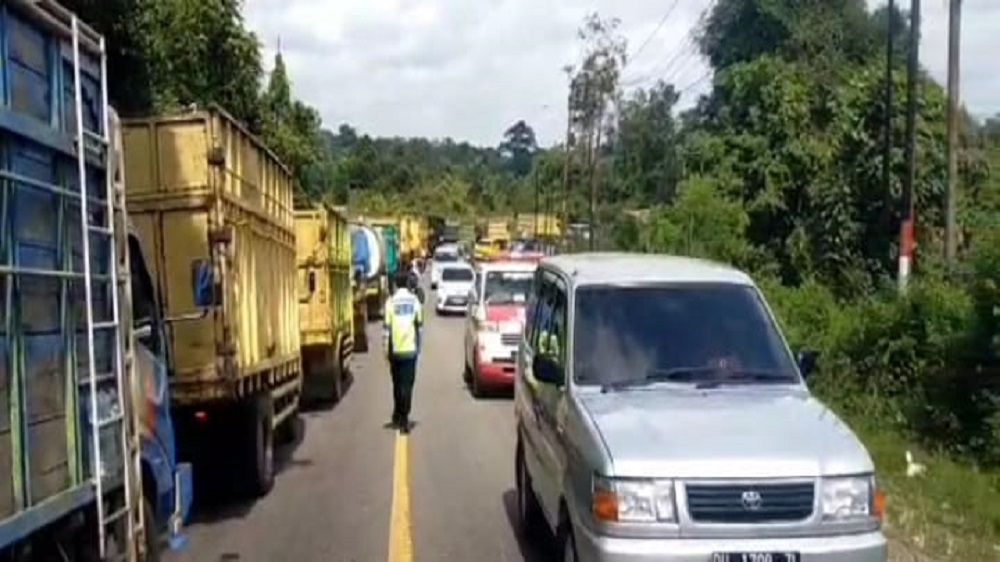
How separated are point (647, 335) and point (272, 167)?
257 inches

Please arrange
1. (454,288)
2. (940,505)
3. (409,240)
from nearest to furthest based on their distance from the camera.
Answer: (940,505)
(454,288)
(409,240)

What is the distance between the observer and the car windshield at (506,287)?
20.4m

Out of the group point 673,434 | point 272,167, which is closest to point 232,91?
point 272,167

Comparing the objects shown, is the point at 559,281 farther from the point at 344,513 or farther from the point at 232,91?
the point at 232,91

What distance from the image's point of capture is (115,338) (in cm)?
636

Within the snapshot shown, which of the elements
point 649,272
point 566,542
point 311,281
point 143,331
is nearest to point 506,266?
point 311,281

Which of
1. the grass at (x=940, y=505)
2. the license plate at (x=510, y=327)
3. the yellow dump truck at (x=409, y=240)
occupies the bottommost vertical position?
the grass at (x=940, y=505)

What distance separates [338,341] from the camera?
19.4m

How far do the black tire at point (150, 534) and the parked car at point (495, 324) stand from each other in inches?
434

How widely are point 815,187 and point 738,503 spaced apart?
2772 centimetres

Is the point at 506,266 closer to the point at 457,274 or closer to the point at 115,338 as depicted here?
the point at 115,338

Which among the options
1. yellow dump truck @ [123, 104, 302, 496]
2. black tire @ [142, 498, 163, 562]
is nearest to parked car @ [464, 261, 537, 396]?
yellow dump truck @ [123, 104, 302, 496]

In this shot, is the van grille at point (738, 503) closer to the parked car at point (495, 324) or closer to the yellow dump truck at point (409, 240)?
the parked car at point (495, 324)

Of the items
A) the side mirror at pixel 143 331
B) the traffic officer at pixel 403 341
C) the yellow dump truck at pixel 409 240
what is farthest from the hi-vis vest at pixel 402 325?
the yellow dump truck at pixel 409 240
